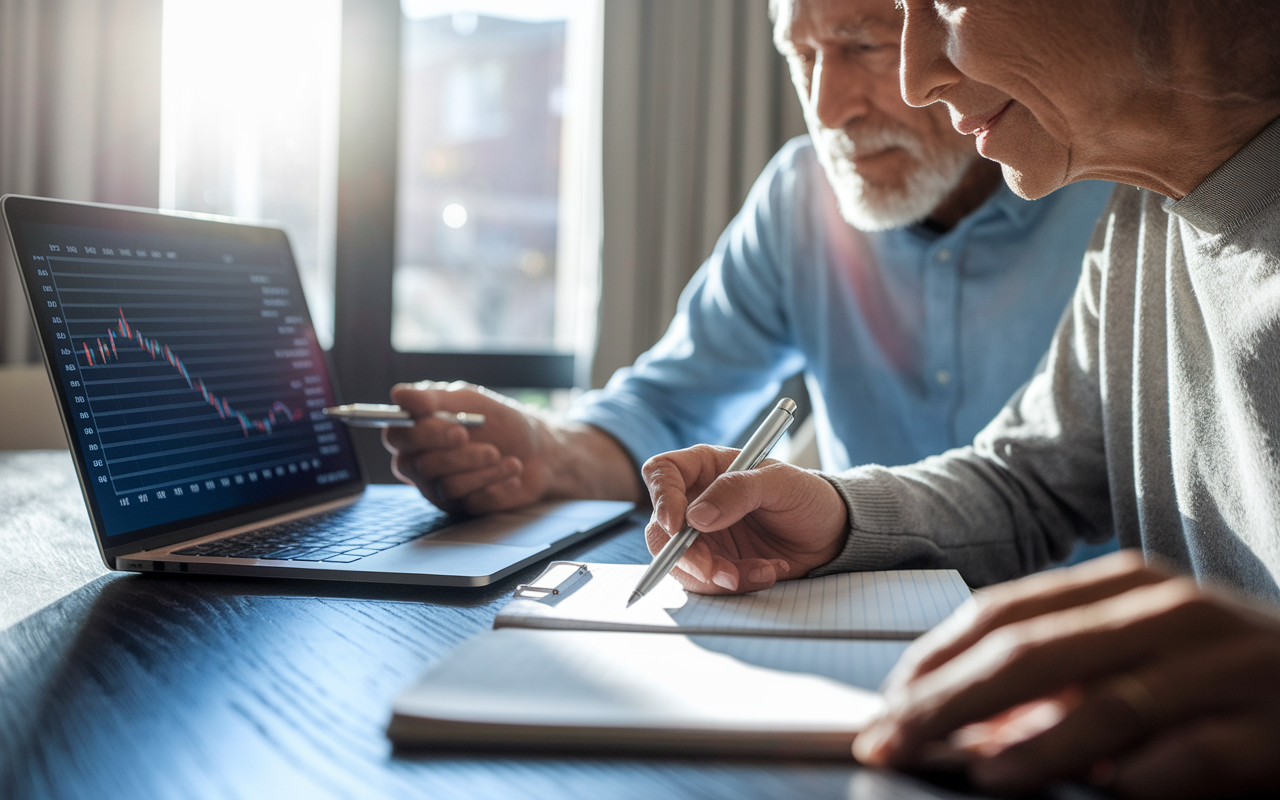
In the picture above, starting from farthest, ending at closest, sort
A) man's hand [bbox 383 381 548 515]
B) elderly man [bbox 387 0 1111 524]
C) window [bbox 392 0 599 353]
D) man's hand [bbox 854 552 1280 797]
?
window [bbox 392 0 599 353], elderly man [bbox 387 0 1111 524], man's hand [bbox 383 381 548 515], man's hand [bbox 854 552 1280 797]

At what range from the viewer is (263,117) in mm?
2514

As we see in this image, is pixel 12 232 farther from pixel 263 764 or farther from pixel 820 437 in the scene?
pixel 820 437

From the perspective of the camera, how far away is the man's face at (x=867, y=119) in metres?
1.14

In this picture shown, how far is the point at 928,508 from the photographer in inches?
30.8

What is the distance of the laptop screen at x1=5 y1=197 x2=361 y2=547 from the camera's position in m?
0.71

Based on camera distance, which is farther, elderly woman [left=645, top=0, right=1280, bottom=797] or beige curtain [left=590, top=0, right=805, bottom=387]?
beige curtain [left=590, top=0, right=805, bottom=387]

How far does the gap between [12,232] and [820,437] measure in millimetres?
1207

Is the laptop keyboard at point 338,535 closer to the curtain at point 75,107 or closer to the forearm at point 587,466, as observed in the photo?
the forearm at point 587,466

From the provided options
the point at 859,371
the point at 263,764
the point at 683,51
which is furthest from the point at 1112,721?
the point at 683,51

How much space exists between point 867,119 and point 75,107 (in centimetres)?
195

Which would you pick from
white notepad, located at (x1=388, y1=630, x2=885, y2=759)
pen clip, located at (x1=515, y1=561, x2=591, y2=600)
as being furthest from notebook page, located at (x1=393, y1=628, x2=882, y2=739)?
pen clip, located at (x1=515, y1=561, x2=591, y2=600)

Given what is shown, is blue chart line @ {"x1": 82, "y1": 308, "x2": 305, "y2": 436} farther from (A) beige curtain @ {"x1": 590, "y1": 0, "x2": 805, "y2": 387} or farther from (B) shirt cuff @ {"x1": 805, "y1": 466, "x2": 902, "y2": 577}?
(A) beige curtain @ {"x1": 590, "y1": 0, "x2": 805, "y2": 387}

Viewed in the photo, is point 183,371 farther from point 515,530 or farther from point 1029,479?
point 1029,479

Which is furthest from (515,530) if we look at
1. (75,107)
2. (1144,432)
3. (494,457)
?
(75,107)
